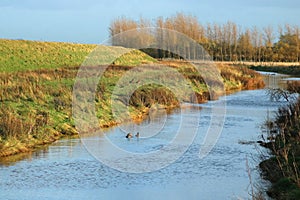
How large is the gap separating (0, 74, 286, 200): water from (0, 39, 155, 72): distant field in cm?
2475

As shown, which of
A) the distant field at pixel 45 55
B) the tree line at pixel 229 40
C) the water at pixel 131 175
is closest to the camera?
the water at pixel 131 175

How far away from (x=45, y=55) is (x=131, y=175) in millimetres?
38865

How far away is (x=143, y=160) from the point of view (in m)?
14.4

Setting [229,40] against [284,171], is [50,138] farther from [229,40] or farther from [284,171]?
[229,40]

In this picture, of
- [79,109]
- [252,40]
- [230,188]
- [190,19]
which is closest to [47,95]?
[79,109]

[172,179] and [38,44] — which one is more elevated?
[38,44]

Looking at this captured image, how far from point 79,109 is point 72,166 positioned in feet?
22.8

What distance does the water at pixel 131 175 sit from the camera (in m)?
11.0

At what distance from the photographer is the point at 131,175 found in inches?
501

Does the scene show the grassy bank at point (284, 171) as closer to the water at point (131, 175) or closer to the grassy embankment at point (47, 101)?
the water at point (131, 175)

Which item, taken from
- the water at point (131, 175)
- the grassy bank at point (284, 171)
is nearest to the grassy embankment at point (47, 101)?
the water at point (131, 175)

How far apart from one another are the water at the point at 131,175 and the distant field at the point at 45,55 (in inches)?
975

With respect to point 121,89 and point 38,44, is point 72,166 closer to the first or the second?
point 121,89

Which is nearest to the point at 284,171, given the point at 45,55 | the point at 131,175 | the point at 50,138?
the point at 131,175
